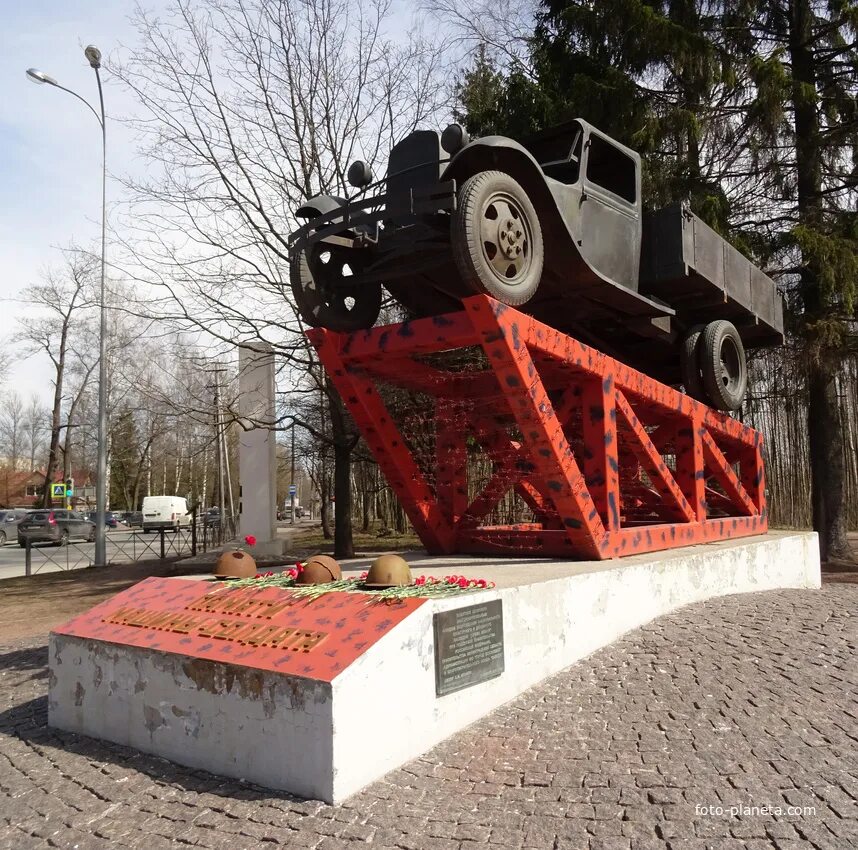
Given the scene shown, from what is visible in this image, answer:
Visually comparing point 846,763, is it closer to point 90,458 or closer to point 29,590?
point 29,590

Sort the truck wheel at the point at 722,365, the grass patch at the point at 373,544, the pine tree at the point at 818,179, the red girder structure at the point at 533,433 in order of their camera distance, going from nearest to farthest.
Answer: the red girder structure at the point at 533,433
the truck wheel at the point at 722,365
the pine tree at the point at 818,179
the grass patch at the point at 373,544

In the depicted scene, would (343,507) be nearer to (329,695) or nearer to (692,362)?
(692,362)

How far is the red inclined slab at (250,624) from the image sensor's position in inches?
149

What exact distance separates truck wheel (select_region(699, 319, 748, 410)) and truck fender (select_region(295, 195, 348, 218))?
4.57m

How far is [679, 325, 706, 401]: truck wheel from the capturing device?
871 cm

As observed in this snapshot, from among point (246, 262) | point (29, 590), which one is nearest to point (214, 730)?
point (246, 262)

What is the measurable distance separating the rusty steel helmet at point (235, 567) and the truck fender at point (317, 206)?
2.70 m

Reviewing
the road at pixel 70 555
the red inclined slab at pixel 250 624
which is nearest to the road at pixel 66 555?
the road at pixel 70 555

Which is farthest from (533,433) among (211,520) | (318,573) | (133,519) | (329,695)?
(133,519)

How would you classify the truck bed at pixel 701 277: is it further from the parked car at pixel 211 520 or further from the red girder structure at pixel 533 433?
the parked car at pixel 211 520

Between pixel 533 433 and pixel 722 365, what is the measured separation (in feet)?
12.8

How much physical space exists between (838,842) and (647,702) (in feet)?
4.90

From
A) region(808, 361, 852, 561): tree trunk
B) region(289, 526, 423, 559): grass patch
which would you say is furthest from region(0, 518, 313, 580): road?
region(808, 361, 852, 561): tree trunk

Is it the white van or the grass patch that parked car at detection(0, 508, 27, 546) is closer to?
the white van
